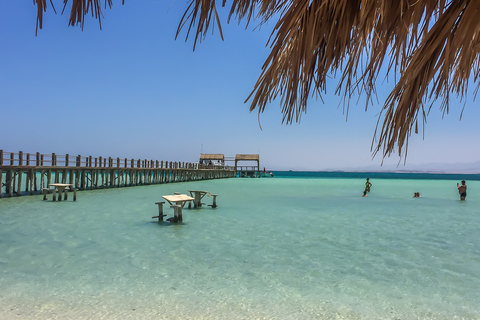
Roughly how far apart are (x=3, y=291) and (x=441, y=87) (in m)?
6.86

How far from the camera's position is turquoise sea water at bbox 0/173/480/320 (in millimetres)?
5586

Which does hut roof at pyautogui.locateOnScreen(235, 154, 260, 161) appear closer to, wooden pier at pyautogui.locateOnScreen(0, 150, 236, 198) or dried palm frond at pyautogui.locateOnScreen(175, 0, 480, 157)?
wooden pier at pyautogui.locateOnScreen(0, 150, 236, 198)

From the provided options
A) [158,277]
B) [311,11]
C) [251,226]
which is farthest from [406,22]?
[251,226]

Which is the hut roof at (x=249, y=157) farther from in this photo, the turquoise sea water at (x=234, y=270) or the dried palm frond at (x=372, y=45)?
the dried palm frond at (x=372, y=45)

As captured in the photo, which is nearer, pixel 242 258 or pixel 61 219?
pixel 242 258

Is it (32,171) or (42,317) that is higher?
(32,171)

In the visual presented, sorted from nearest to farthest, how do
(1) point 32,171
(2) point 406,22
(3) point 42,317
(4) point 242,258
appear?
1. (2) point 406,22
2. (3) point 42,317
3. (4) point 242,258
4. (1) point 32,171

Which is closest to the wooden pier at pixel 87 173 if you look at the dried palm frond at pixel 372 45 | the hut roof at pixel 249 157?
the hut roof at pixel 249 157

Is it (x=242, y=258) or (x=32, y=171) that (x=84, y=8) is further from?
(x=32, y=171)

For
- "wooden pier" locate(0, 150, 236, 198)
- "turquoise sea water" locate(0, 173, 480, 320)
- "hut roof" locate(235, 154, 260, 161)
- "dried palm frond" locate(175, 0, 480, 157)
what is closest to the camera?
"dried palm frond" locate(175, 0, 480, 157)

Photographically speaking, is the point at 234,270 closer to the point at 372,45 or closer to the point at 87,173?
the point at 372,45

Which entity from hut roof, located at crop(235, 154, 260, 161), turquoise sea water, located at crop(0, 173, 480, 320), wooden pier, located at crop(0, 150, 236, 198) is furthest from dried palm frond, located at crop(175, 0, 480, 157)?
hut roof, located at crop(235, 154, 260, 161)

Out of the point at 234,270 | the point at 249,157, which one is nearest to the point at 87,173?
the point at 234,270

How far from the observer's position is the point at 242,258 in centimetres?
855
